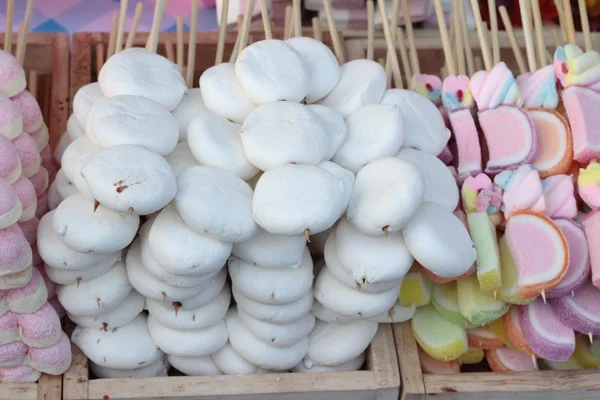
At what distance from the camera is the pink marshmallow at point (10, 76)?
140 centimetres

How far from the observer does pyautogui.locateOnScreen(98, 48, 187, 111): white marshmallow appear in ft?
4.63

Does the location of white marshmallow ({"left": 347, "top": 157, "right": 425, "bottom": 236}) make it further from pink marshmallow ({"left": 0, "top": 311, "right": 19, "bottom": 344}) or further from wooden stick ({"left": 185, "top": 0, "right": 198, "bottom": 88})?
pink marshmallow ({"left": 0, "top": 311, "right": 19, "bottom": 344})

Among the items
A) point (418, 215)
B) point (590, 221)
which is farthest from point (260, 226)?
A: point (590, 221)

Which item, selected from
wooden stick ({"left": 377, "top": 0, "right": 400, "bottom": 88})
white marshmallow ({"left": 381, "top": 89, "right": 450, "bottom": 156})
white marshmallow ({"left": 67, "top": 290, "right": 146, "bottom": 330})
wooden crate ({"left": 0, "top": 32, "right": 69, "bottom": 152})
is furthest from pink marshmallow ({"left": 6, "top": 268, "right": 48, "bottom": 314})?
wooden stick ({"left": 377, "top": 0, "right": 400, "bottom": 88})

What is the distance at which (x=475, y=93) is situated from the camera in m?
1.61

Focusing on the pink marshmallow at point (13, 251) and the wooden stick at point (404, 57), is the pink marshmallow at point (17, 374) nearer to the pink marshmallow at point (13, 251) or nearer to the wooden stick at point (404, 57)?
the pink marshmallow at point (13, 251)

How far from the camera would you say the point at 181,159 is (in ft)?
4.47

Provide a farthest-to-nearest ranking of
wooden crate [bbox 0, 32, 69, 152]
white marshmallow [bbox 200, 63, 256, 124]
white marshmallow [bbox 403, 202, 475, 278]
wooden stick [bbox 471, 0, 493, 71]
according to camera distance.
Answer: wooden crate [bbox 0, 32, 69, 152]
wooden stick [bbox 471, 0, 493, 71]
white marshmallow [bbox 200, 63, 256, 124]
white marshmallow [bbox 403, 202, 475, 278]

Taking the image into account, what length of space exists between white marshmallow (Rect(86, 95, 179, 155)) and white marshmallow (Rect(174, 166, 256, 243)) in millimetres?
69

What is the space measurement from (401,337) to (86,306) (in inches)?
22.8

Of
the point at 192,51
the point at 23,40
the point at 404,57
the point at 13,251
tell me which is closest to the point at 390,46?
the point at 404,57

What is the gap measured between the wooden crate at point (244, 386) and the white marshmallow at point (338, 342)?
35mm

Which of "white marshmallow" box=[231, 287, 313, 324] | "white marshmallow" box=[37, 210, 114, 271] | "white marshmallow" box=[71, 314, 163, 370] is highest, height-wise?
"white marshmallow" box=[37, 210, 114, 271]

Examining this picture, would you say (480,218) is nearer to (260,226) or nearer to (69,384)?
(260,226)
